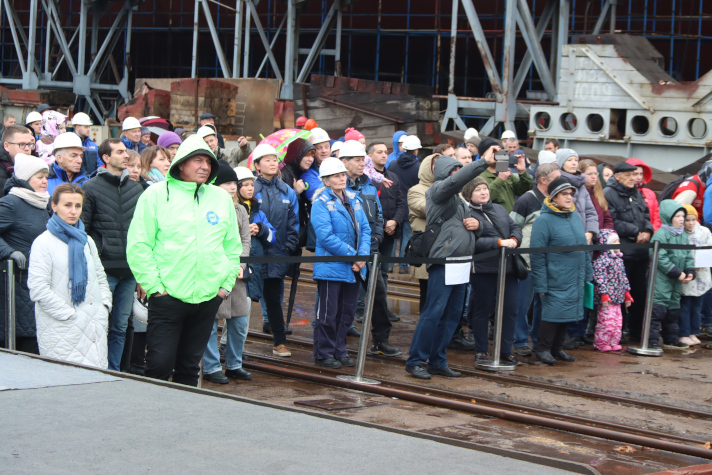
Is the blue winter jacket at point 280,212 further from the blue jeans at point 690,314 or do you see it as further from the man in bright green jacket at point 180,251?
the blue jeans at point 690,314

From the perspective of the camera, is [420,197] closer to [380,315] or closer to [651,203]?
[380,315]

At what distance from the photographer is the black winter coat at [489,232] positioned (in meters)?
8.61

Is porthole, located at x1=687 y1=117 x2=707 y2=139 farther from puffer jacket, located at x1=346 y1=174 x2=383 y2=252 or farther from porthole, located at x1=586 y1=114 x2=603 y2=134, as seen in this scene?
puffer jacket, located at x1=346 y1=174 x2=383 y2=252

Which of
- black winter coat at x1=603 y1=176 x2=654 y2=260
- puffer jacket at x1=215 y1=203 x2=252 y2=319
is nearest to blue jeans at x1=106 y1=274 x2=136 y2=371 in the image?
puffer jacket at x1=215 y1=203 x2=252 y2=319

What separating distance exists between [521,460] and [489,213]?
453cm

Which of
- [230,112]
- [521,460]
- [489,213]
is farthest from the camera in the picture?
[230,112]

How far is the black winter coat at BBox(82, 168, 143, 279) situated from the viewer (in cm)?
716

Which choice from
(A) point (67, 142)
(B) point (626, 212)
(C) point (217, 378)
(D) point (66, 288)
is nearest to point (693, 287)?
(B) point (626, 212)

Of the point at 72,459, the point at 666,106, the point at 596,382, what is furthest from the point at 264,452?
the point at 666,106

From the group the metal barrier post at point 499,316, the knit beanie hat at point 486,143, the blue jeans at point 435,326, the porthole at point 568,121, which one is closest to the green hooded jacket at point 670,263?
the knit beanie hat at point 486,143

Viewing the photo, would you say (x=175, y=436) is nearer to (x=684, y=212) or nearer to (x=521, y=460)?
(x=521, y=460)

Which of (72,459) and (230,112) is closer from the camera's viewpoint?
(72,459)

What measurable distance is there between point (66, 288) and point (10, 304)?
69 centimetres

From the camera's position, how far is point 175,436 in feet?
14.8
